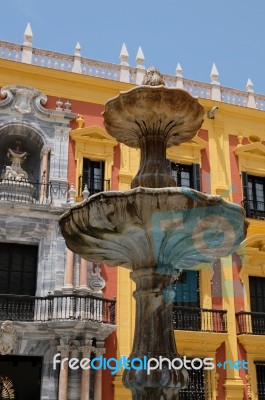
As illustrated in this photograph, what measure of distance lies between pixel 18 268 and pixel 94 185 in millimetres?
3258

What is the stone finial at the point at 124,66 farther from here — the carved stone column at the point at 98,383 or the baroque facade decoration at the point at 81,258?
the carved stone column at the point at 98,383

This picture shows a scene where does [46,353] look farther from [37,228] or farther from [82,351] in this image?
[37,228]

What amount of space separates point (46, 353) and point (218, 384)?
15.6ft

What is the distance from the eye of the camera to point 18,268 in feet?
48.5

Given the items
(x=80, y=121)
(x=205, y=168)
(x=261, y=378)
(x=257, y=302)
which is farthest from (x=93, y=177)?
(x=261, y=378)

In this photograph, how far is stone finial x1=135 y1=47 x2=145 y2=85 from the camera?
1742 centimetres

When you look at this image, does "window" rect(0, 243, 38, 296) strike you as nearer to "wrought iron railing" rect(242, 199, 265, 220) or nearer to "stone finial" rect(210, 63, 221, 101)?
"wrought iron railing" rect(242, 199, 265, 220)

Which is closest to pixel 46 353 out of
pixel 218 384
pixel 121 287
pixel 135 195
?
pixel 121 287

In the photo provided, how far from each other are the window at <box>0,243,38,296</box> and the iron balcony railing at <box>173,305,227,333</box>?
395 centimetres

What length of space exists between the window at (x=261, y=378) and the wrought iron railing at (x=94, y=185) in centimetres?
655

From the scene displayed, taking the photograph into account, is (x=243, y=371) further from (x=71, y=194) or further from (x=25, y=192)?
(x=25, y=192)

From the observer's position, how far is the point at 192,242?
7703 mm

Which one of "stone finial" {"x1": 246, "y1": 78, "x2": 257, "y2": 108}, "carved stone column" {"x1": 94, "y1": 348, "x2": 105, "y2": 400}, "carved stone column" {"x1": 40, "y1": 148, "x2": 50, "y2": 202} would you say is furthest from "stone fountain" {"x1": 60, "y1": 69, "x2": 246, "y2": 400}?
"stone finial" {"x1": 246, "y1": 78, "x2": 257, "y2": 108}

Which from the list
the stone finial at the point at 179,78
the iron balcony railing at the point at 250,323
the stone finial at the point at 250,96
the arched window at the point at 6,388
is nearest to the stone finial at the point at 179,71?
the stone finial at the point at 179,78
